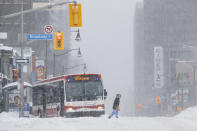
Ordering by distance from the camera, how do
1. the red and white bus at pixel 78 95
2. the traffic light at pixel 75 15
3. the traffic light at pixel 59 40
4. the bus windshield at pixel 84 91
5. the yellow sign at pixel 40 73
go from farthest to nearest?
the yellow sign at pixel 40 73 → the traffic light at pixel 59 40 → the bus windshield at pixel 84 91 → the red and white bus at pixel 78 95 → the traffic light at pixel 75 15

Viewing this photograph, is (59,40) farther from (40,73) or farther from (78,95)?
(40,73)

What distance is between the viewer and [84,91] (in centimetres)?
3300

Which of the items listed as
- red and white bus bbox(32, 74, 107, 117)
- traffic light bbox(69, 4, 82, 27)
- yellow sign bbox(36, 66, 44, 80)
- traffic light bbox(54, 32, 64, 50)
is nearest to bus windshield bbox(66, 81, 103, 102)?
red and white bus bbox(32, 74, 107, 117)

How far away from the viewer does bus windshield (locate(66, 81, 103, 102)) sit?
1291 inches

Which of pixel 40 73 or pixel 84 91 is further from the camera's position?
pixel 40 73

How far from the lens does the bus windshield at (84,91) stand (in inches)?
1291

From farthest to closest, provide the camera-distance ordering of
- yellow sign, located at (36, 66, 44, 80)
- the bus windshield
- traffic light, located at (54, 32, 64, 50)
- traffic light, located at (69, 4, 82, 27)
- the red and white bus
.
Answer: yellow sign, located at (36, 66, 44, 80) < traffic light, located at (54, 32, 64, 50) < the bus windshield < the red and white bus < traffic light, located at (69, 4, 82, 27)

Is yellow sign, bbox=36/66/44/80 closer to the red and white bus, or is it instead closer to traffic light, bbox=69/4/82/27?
the red and white bus

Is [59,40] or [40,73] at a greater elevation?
[59,40]

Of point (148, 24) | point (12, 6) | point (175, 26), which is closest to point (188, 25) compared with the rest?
point (175, 26)

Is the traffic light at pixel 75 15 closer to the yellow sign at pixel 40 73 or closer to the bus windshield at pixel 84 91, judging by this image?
the bus windshield at pixel 84 91

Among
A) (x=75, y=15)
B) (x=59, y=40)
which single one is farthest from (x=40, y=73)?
(x=75, y=15)

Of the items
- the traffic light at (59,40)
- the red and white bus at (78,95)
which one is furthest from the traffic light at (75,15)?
the red and white bus at (78,95)

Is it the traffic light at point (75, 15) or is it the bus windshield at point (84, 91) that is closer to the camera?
the traffic light at point (75, 15)
